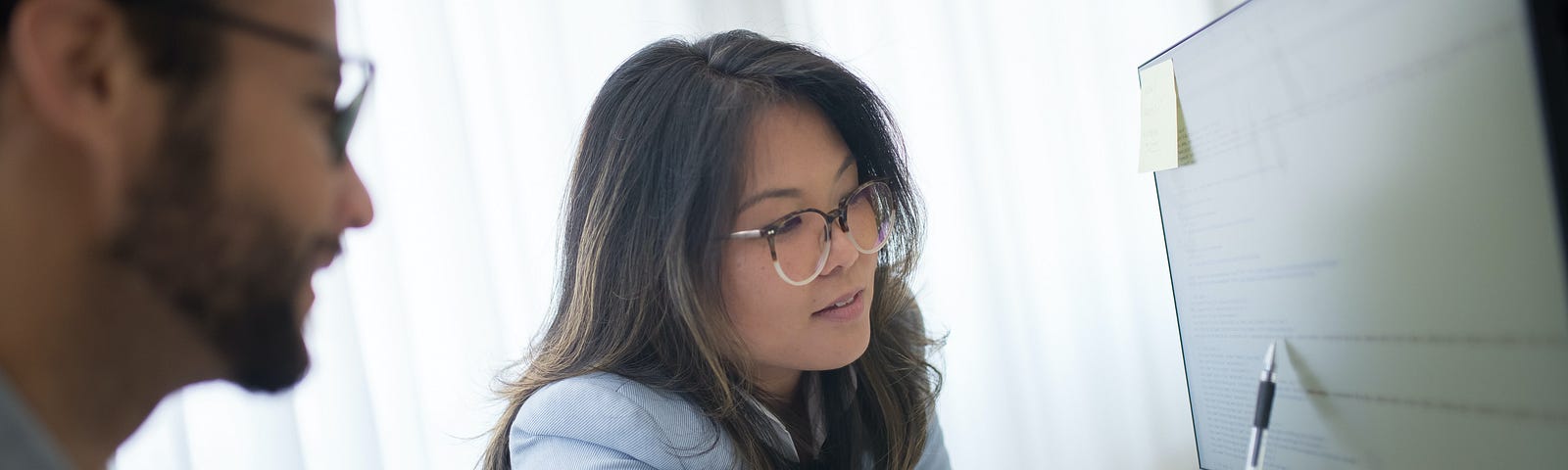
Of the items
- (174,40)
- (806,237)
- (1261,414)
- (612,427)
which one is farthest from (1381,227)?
(174,40)

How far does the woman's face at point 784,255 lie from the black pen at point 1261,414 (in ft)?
1.20

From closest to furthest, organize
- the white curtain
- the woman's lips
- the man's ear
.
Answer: the man's ear
the woman's lips
the white curtain

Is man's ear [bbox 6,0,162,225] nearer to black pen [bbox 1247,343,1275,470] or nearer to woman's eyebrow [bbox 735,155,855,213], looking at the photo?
woman's eyebrow [bbox 735,155,855,213]

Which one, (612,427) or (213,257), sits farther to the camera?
(612,427)

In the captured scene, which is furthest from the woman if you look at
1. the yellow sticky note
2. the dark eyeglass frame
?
the dark eyeglass frame

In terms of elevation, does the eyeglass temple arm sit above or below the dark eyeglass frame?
below

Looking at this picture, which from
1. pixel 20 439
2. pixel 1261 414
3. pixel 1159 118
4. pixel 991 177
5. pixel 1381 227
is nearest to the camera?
pixel 20 439

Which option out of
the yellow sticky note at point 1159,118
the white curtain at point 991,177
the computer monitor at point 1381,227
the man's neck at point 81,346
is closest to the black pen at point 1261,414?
the computer monitor at point 1381,227

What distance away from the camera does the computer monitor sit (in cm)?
56

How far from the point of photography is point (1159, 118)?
890mm

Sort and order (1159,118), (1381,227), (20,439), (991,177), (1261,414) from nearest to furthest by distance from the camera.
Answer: (20,439) → (1381,227) → (1261,414) → (1159,118) → (991,177)

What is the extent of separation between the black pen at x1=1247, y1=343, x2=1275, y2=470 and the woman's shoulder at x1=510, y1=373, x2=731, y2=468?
1.55ft

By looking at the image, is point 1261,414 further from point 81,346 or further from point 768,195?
point 81,346

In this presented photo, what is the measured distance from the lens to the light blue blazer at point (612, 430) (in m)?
0.85
